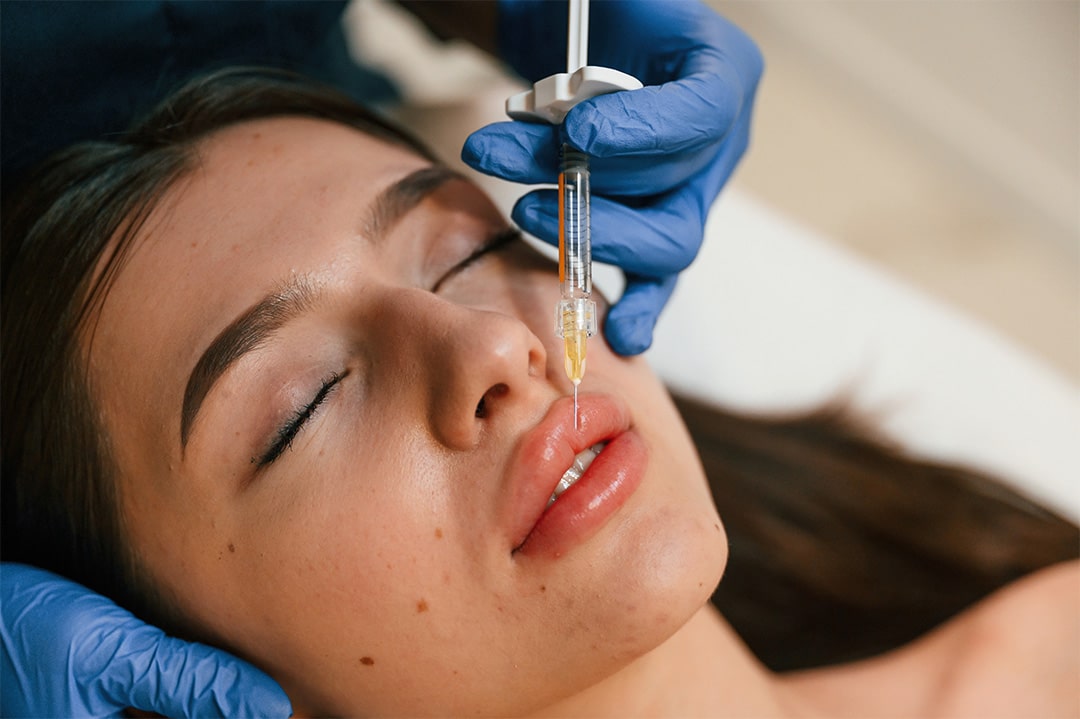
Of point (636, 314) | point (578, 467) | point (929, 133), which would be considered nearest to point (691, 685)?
point (578, 467)

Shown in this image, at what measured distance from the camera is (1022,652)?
145 centimetres

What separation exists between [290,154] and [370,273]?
0.74 ft

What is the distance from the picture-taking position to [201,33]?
1345mm

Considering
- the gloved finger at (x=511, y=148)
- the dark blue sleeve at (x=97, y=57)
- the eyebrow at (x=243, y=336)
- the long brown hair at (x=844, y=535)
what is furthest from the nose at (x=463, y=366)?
the long brown hair at (x=844, y=535)

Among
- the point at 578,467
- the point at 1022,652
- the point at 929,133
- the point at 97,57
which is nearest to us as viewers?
the point at 578,467

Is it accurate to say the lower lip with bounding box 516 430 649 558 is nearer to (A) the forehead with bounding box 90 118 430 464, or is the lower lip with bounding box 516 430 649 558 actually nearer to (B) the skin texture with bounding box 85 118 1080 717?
(B) the skin texture with bounding box 85 118 1080 717

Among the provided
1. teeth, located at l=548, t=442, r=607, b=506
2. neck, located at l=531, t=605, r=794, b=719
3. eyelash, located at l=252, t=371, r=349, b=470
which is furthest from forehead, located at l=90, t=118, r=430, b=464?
neck, located at l=531, t=605, r=794, b=719

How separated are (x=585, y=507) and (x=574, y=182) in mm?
382

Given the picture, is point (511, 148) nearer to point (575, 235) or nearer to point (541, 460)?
point (575, 235)

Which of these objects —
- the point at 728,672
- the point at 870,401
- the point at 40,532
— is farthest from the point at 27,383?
the point at 870,401

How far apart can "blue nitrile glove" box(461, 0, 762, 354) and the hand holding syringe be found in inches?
0.8

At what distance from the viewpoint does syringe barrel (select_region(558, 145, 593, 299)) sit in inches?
40.3

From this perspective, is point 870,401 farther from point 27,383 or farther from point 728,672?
point 27,383

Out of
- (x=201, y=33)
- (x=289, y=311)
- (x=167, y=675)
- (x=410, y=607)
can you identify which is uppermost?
(x=201, y=33)
